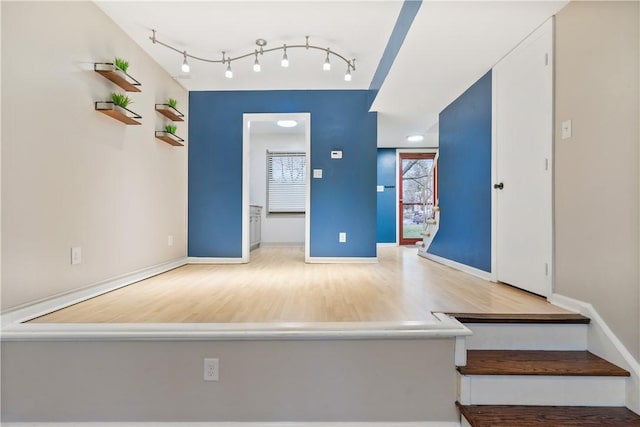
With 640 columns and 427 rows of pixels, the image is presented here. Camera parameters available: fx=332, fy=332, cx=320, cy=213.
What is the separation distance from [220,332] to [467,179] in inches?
124

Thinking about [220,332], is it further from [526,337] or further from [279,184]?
[279,184]

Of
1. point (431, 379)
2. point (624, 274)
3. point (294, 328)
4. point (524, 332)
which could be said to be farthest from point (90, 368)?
point (624, 274)

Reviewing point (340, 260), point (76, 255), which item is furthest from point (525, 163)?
point (76, 255)

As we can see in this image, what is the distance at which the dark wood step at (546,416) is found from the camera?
1.47 meters

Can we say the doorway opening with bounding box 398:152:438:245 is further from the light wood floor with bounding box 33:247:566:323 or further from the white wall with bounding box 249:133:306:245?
the light wood floor with bounding box 33:247:566:323

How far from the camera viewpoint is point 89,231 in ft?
8.04

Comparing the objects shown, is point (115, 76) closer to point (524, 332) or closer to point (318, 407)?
point (318, 407)

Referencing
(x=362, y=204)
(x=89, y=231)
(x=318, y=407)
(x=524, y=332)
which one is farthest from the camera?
(x=362, y=204)

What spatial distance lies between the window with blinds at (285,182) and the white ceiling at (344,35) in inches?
118

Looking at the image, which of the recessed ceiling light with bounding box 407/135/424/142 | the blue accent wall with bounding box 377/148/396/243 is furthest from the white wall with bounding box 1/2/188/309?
the blue accent wall with bounding box 377/148/396/243

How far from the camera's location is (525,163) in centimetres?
259

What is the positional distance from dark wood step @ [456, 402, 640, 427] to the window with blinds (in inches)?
221

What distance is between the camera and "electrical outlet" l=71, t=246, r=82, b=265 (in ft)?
7.51

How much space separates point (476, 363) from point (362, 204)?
282 centimetres
